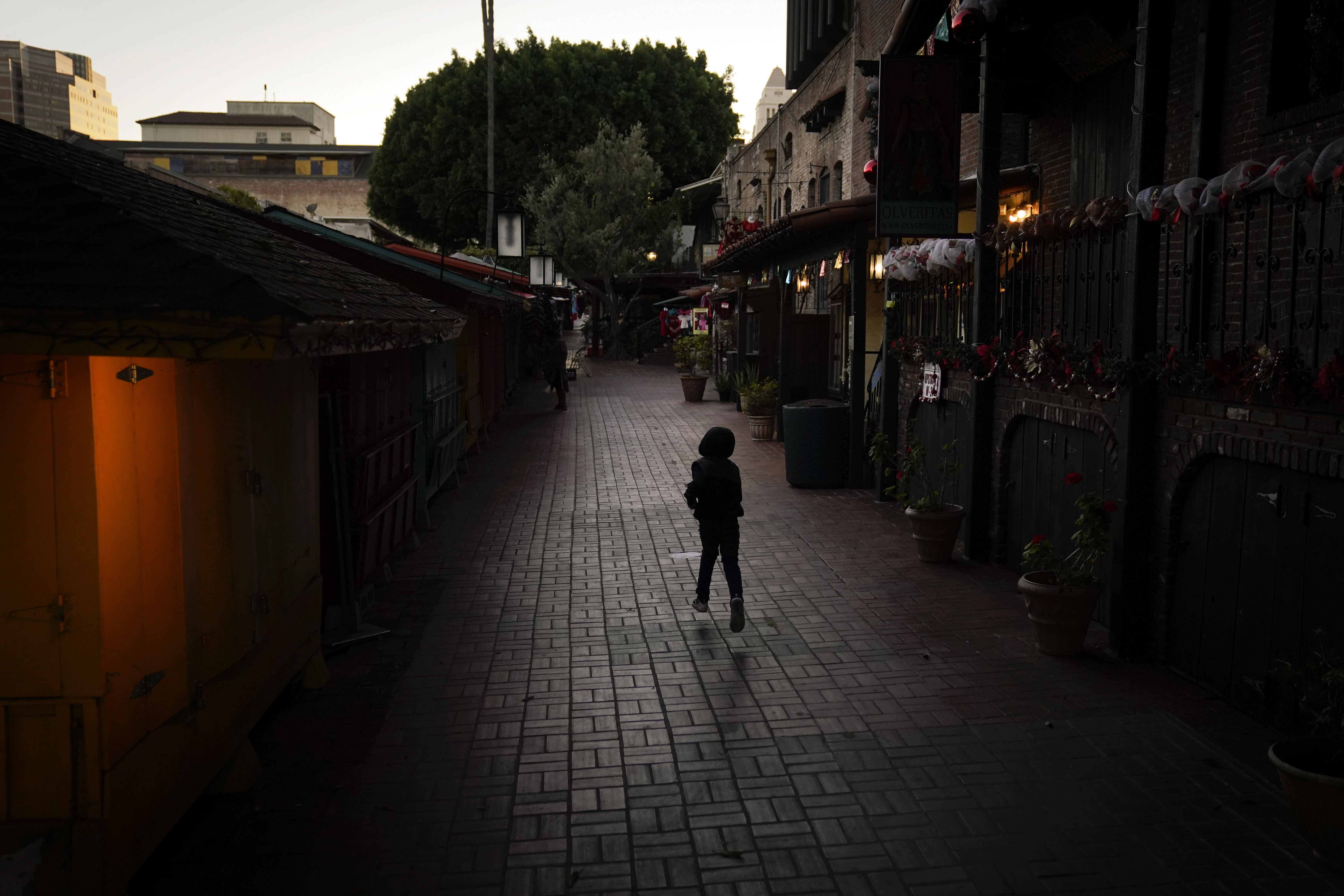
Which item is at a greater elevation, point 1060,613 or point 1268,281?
point 1268,281

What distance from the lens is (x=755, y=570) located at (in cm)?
964

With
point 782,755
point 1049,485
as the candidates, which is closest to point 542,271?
point 1049,485

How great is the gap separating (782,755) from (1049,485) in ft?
14.0

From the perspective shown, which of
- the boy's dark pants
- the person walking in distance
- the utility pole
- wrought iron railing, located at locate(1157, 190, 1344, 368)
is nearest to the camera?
wrought iron railing, located at locate(1157, 190, 1344, 368)

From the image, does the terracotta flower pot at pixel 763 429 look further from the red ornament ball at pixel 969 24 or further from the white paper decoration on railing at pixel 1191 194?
the white paper decoration on railing at pixel 1191 194

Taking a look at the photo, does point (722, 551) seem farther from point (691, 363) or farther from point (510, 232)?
point (691, 363)

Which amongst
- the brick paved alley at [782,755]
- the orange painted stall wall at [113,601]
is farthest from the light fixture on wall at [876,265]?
the orange painted stall wall at [113,601]

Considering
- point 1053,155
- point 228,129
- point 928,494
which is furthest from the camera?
point 228,129

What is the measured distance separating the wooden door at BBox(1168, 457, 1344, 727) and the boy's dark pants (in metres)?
2.93

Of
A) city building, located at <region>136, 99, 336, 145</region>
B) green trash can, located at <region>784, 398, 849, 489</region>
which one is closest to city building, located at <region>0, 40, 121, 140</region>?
green trash can, located at <region>784, 398, 849, 489</region>

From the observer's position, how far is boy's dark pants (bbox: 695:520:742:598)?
25.8 feet

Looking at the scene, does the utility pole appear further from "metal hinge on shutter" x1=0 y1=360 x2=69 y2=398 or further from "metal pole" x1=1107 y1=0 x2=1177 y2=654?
"metal hinge on shutter" x1=0 y1=360 x2=69 y2=398

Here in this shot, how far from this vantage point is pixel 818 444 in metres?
14.0

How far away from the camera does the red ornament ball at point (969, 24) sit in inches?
372
